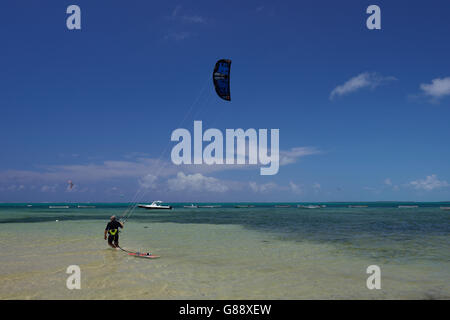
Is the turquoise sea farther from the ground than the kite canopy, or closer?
closer

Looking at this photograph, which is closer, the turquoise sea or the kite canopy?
the turquoise sea

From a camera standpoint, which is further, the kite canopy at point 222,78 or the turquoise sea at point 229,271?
the kite canopy at point 222,78

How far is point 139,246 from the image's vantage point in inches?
682

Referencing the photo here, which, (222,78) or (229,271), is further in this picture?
(222,78)

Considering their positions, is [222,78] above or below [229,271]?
above

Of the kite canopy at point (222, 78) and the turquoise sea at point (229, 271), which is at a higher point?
the kite canopy at point (222, 78)

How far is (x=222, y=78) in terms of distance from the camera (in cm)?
1811

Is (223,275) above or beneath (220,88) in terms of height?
beneath

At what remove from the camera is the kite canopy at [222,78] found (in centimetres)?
1781

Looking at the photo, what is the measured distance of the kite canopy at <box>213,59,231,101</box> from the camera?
58.4 ft
